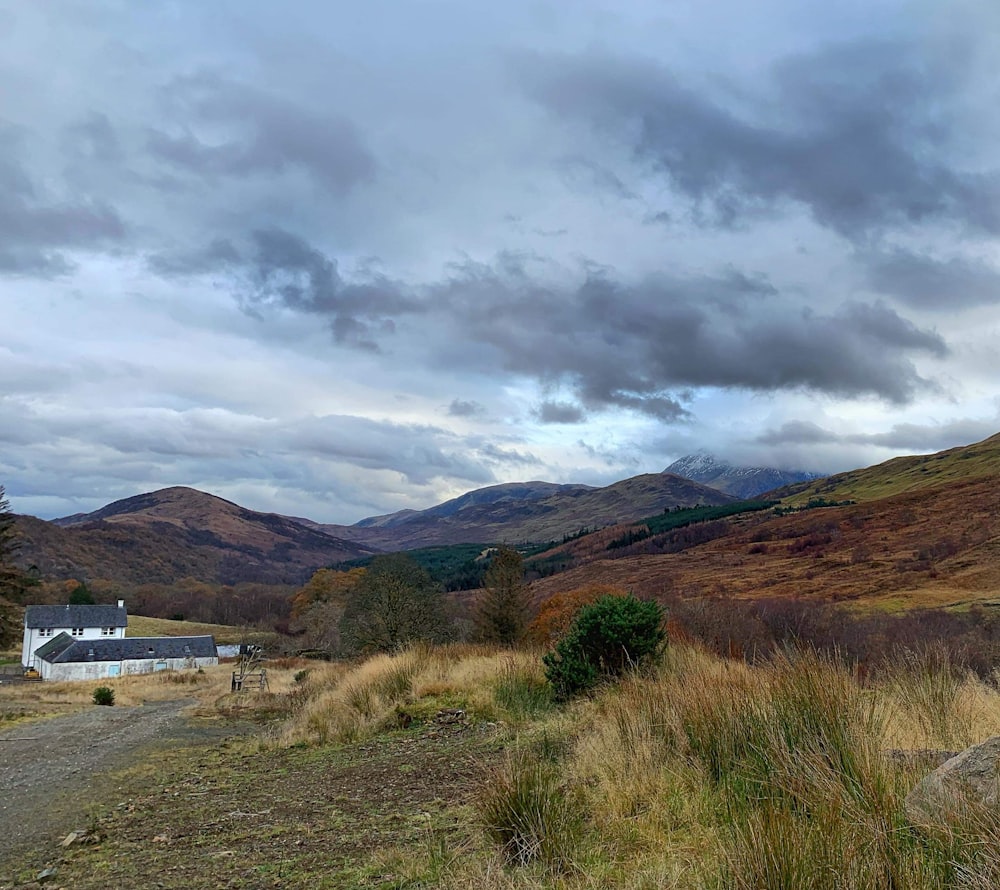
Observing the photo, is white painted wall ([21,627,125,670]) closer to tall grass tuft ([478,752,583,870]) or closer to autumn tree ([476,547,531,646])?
autumn tree ([476,547,531,646])

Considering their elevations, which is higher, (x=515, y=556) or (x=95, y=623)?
(x=515, y=556)

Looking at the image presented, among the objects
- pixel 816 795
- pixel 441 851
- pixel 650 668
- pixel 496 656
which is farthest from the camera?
pixel 496 656

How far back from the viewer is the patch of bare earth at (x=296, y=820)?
219 inches

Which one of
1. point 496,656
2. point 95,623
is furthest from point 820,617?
point 95,623

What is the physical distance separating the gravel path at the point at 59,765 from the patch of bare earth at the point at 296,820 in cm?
59

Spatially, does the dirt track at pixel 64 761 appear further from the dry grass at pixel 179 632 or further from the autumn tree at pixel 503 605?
the dry grass at pixel 179 632

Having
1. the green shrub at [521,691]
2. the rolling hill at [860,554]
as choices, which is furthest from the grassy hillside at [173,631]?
the green shrub at [521,691]

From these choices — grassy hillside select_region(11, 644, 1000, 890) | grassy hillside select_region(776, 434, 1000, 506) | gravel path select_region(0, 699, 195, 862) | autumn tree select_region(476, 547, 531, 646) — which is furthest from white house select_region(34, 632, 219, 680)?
grassy hillside select_region(776, 434, 1000, 506)

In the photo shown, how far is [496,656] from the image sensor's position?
51.8ft

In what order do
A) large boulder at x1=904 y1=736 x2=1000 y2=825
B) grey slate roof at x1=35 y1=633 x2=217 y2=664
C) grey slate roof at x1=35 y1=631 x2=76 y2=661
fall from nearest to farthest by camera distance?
large boulder at x1=904 y1=736 x2=1000 y2=825 < grey slate roof at x1=35 y1=633 x2=217 y2=664 < grey slate roof at x1=35 y1=631 x2=76 y2=661

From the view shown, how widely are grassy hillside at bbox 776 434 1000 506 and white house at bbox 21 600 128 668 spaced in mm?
143130

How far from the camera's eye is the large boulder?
3.60 metres

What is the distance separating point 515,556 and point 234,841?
3776 cm

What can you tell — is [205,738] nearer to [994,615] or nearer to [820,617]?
[820,617]
